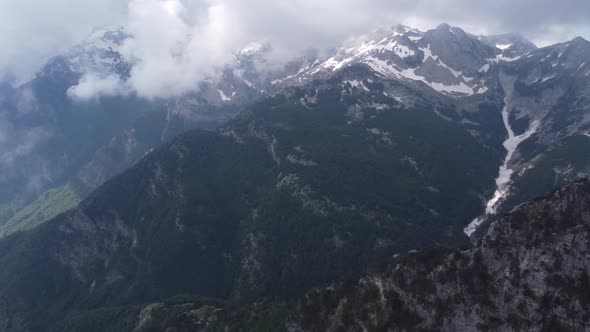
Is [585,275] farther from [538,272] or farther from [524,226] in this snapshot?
[524,226]

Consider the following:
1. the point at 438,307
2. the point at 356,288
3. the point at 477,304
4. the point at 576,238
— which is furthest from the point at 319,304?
the point at 576,238

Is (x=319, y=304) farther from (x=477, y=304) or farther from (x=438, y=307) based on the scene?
(x=477, y=304)

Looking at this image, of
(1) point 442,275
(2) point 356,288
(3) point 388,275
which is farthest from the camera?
(2) point 356,288

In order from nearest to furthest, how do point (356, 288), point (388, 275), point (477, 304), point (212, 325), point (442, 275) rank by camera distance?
1. point (477, 304)
2. point (442, 275)
3. point (388, 275)
4. point (356, 288)
5. point (212, 325)

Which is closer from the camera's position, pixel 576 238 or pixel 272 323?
pixel 576 238

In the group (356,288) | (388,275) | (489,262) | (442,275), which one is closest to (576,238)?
(489,262)

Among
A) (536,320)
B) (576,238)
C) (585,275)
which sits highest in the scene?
(576,238)

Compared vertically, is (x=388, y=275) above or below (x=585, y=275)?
above
